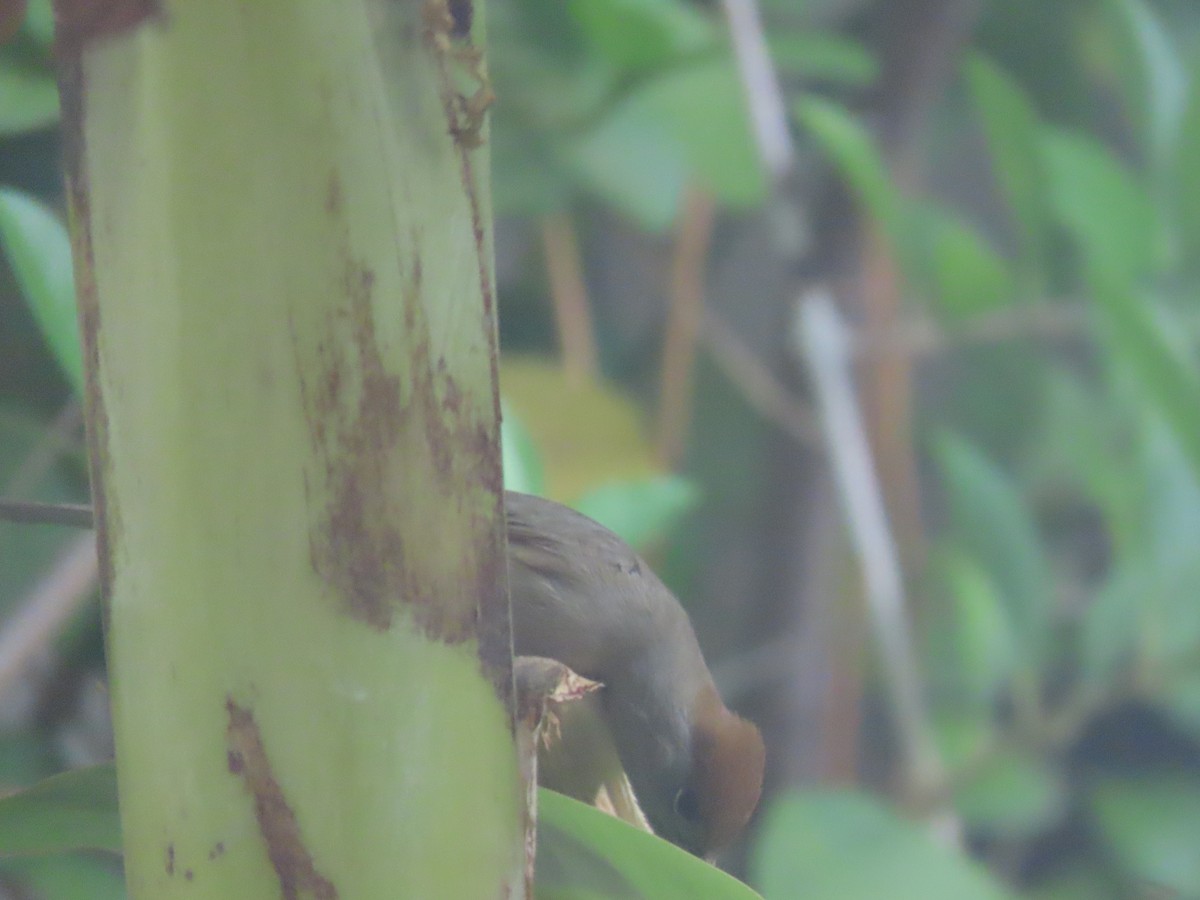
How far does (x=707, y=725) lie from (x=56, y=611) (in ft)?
1.45

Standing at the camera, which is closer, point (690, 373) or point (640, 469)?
point (640, 469)

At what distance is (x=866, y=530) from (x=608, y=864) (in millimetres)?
1035

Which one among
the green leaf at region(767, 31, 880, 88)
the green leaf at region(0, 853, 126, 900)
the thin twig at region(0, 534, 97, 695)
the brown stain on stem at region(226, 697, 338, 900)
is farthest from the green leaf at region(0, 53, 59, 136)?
the green leaf at region(767, 31, 880, 88)

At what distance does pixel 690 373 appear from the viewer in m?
1.95

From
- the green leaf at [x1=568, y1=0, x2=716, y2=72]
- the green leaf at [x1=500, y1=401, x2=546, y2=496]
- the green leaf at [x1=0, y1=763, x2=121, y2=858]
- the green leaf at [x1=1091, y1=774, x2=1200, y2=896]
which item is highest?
the green leaf at [x1=568, y1=0, x2=716, y2=72]

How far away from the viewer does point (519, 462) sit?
32.0 inches

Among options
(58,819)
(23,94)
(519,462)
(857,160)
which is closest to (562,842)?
(58,819)

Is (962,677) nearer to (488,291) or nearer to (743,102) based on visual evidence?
(743,102)

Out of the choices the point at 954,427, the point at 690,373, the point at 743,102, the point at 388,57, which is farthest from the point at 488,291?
the point at 954,427

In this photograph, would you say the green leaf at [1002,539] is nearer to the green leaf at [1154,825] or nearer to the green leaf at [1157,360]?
the green leaf at [1157,360]

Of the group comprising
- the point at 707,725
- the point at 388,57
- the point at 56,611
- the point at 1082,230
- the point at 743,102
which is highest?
the point at 743,102

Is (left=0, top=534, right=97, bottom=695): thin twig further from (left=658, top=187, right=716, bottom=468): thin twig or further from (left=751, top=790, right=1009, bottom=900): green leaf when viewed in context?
(left=658, top=187, right=716, bottom=468): thin twig

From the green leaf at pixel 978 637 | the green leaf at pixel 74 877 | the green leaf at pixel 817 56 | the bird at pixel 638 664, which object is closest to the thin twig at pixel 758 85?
the green leaf at pixel 817 56

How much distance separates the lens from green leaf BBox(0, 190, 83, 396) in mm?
523
